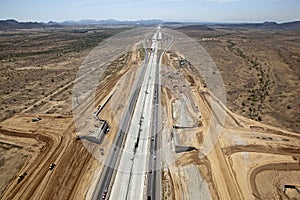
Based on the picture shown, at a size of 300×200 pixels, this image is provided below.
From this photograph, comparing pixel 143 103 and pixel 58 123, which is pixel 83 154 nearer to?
pixel 58 123

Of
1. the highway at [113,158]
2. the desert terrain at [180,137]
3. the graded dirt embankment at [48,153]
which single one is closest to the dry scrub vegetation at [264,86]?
the desert terrain at [180,137]

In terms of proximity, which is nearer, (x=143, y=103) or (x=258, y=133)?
(x=258, y=133)

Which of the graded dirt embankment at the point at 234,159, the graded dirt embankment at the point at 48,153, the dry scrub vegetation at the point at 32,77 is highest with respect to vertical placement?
the graded dirt embankment at the point at 234,159

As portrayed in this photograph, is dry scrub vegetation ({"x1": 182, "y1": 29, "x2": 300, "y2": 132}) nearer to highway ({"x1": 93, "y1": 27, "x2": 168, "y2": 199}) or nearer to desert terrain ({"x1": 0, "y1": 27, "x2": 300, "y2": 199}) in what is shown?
desert terrain ({"x1": 0, "y1": 27, "x2": 300, "y2": 199})

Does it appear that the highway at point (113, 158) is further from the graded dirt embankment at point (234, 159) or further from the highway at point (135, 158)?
the graded dirt embankment at point (234, 159)

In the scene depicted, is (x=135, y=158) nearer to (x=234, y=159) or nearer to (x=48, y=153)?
(x=48, y=153)

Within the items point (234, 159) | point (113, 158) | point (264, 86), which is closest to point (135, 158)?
point (113, 158)

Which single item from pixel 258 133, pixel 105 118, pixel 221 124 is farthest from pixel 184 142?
pixel 105 118
